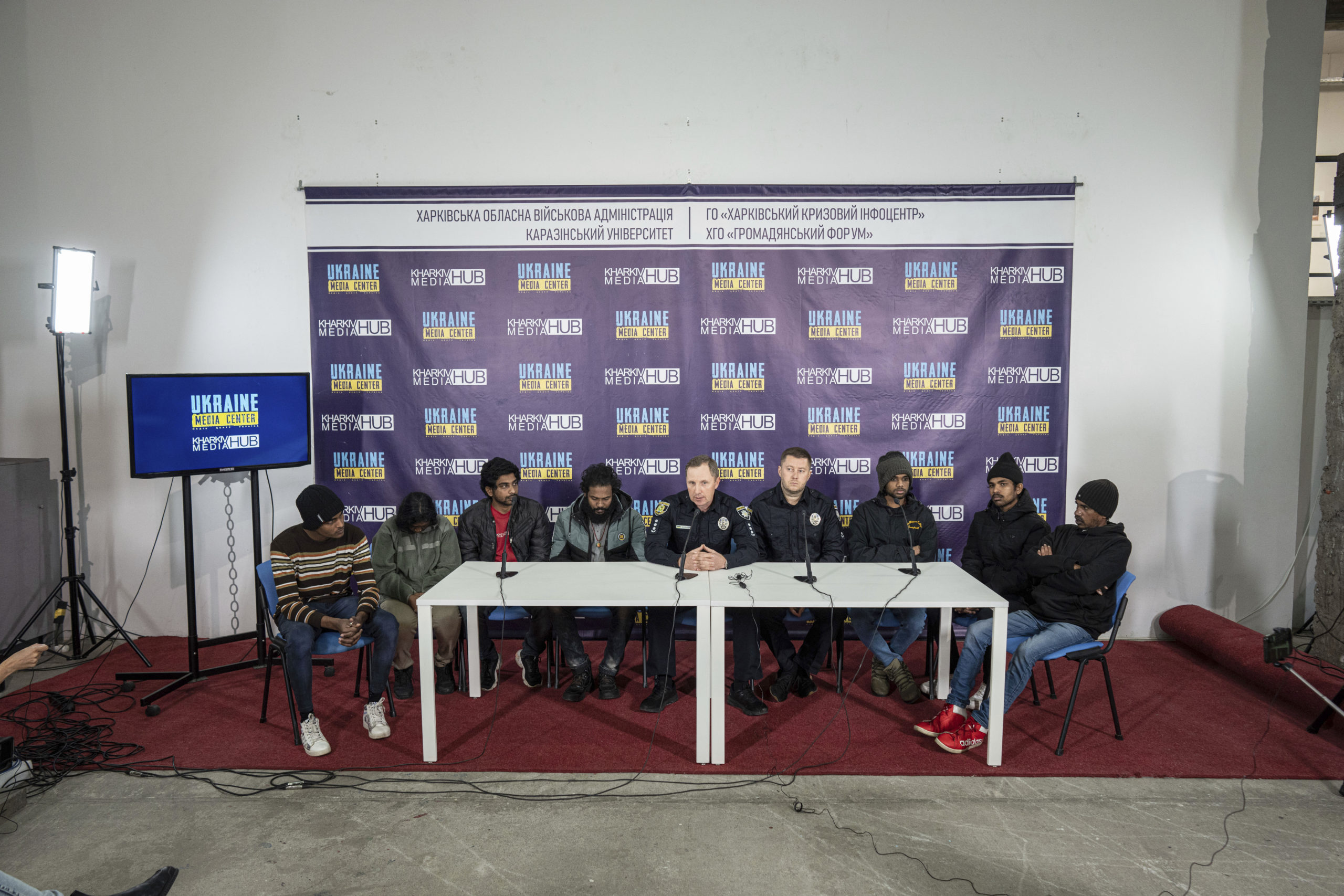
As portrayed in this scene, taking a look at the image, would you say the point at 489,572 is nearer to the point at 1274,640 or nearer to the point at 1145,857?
the point at 1145,857

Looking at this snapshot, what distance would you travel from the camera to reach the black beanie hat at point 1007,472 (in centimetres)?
381

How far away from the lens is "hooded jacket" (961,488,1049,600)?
145 inches

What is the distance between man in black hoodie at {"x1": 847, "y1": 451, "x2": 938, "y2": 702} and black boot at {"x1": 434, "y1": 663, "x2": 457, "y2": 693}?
218 centimetres

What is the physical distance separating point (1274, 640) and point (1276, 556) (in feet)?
8.21

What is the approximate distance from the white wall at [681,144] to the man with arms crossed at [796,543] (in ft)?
→ 6.24

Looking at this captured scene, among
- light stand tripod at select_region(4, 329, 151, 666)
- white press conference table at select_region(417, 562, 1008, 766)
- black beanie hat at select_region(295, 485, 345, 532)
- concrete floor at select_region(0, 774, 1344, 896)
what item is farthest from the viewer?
light stand tripod at select_region(4, 329, 151, 666)

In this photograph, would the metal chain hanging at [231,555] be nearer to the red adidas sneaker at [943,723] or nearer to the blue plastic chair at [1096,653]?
the red adidas sneaker at [943,723]

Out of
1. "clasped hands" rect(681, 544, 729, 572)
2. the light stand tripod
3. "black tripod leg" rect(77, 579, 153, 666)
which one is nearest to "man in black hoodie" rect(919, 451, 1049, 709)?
"clasped hands" rect(681, 544, 729, 572)

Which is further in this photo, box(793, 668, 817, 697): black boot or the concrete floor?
box(793, 668, 817, 697): black boot

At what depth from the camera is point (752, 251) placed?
4.54 metres

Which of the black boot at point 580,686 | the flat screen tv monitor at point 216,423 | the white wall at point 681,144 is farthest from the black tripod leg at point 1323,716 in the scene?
the flat screen tv monitor at point 216,423

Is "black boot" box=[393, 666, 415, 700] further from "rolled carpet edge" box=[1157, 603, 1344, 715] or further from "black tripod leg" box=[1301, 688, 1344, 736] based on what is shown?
"black tripod leg" box=[1301, 688, 1344, 736]

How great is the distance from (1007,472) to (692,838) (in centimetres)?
250

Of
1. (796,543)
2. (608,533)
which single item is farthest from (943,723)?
(608,533)
